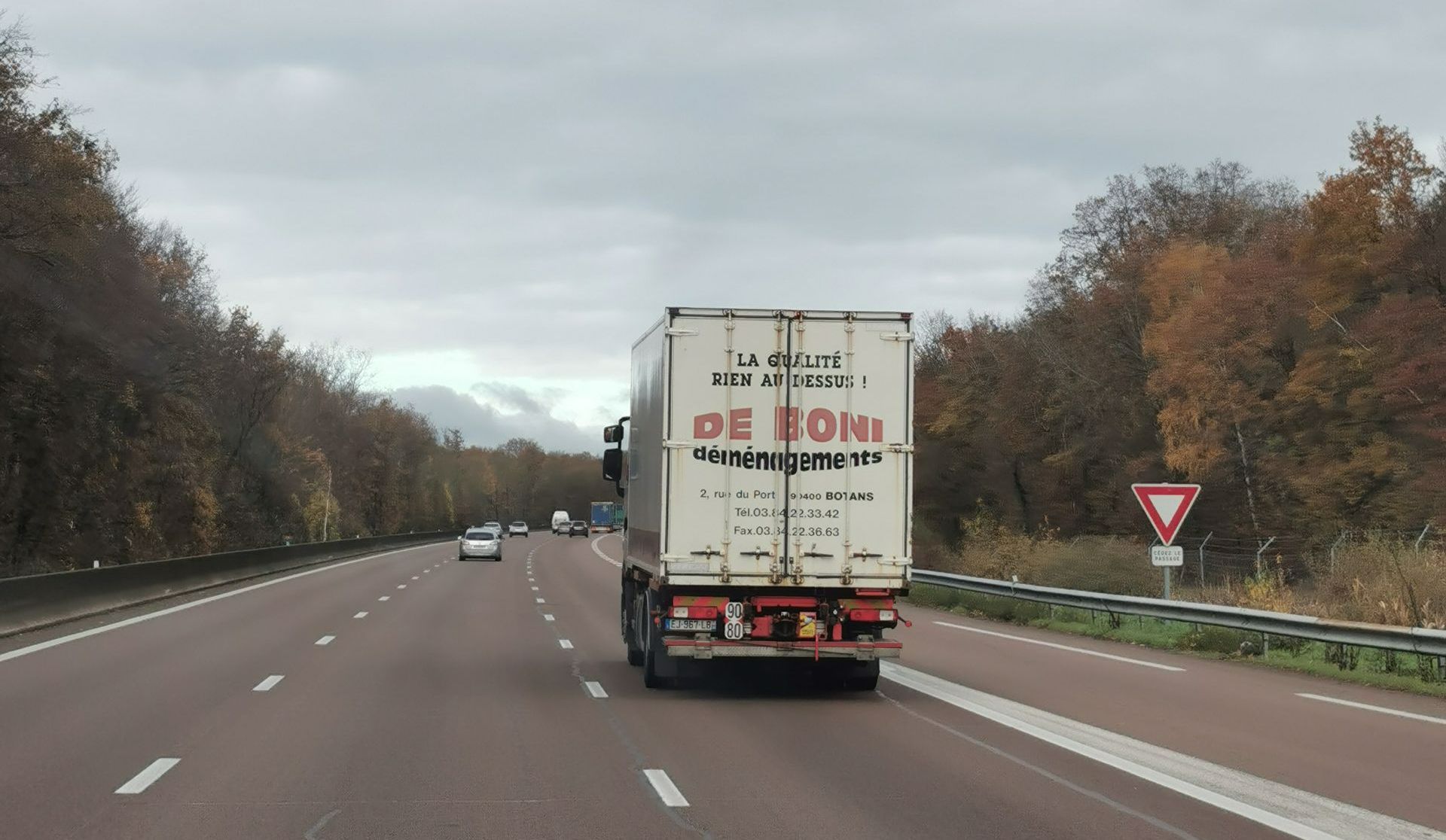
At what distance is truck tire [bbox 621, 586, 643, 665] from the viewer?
17062mm

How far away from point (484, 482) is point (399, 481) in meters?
51.2

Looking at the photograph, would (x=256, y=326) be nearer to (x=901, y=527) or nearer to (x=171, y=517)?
(x=171, y=517)

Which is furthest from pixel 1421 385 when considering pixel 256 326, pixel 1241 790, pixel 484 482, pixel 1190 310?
pixel 484 482

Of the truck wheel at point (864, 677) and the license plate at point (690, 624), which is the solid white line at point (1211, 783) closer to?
the truck wheel at point (864, 677)

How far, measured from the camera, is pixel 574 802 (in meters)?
8.80

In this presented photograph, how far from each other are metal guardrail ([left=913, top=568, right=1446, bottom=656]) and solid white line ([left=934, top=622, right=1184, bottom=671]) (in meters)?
1.25

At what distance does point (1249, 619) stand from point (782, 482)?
786 cm

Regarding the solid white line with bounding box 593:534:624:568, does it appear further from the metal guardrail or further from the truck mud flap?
the truck mud flap

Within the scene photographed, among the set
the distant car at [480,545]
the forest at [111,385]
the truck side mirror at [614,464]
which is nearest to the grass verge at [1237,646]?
the truck side mirror at [614,464]

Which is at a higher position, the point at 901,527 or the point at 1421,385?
the point at 1421,385

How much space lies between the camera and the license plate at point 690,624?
14023 millimetres

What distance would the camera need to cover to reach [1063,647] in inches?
837

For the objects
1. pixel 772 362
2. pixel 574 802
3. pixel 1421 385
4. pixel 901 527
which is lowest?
pixel 574 802

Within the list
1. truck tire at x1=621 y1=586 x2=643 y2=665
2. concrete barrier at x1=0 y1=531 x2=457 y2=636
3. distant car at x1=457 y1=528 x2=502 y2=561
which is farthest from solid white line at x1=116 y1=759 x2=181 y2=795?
distant car at x1=457 y1=528 x2=502 y2=561
